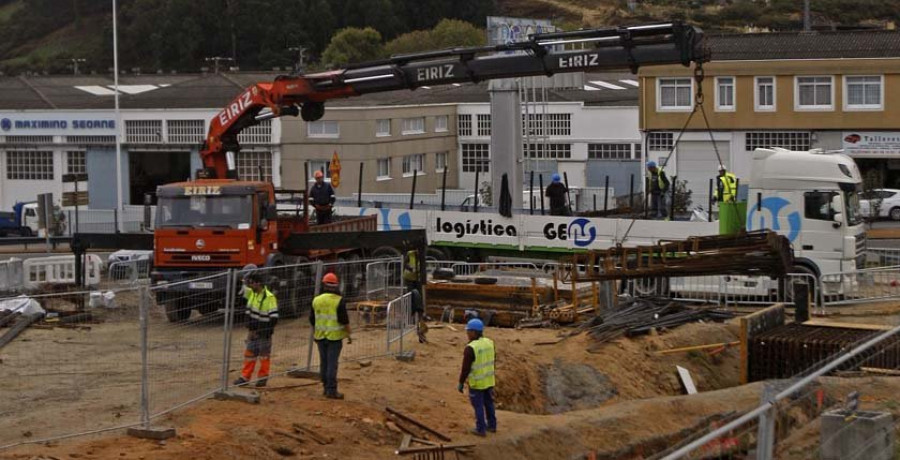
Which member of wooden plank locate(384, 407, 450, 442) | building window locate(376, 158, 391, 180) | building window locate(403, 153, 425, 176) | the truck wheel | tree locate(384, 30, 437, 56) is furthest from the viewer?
tree locate(384, 30, 437, 56)

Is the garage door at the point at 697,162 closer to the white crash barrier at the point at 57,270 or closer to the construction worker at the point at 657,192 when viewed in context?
the construction worker at the point at 657,192

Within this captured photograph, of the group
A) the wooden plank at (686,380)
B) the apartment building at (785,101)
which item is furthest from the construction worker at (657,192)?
the apartment building at (785,101)

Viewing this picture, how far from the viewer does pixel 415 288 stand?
2312cm

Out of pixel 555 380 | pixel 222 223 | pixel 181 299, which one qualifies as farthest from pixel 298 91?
pixel 181 299

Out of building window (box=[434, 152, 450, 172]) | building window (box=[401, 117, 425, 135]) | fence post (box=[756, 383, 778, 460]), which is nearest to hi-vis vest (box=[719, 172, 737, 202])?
fence post (box=[756, 383, 778, 460])

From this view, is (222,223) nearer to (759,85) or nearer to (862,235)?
(862,235)

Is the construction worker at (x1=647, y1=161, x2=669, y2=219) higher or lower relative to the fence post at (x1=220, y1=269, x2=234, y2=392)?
higher

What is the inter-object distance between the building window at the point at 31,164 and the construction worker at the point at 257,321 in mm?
45290

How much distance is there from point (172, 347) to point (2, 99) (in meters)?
52.0

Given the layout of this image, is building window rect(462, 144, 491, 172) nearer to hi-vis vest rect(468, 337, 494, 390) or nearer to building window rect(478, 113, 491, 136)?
building window rect(478, 113, 491, 136)

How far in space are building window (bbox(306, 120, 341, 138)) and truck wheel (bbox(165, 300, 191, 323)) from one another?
39.6 meters

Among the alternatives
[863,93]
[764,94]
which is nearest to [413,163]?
[764,94]

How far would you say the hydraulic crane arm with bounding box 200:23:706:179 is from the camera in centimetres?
2384

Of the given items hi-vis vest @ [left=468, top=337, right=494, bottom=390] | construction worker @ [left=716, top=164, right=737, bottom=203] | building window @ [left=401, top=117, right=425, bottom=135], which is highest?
building window @ [left=401, top=117, right=425, bottom=135]
